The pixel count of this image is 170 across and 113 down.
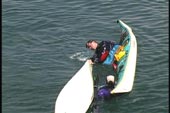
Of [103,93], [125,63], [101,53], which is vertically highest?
[101,53]

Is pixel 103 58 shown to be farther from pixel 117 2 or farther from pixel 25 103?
pixel 117 2

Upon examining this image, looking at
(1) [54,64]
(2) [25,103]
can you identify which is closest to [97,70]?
(1) [54,64]

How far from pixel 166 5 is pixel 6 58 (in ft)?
33.5

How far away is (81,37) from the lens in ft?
83.4

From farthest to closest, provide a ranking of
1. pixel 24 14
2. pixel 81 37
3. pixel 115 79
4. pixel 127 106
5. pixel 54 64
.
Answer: pixel 24 14
pixel 81 37
pixel 54 64
pixel 115 79
pixel 127 106

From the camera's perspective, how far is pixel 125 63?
68.4 ft

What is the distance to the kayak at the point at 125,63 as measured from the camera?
1927 centimetres

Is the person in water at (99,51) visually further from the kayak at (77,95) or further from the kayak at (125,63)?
the kayak at (77,95)

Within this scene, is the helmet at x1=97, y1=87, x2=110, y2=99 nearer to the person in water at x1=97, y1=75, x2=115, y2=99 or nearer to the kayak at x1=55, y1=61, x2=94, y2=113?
the person in water at x1=97, y1=75, x2=115, y2=99

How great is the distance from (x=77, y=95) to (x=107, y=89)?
133 cm

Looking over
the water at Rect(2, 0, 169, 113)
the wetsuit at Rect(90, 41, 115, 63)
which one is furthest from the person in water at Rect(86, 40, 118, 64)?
the water at Rect(2, 0, 169, 113)

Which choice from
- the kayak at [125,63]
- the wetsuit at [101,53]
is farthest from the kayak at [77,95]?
A: the wetsuit at [101,53]

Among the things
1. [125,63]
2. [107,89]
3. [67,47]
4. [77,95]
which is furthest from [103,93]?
[67,47]

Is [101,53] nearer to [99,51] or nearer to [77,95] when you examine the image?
[99,51]
